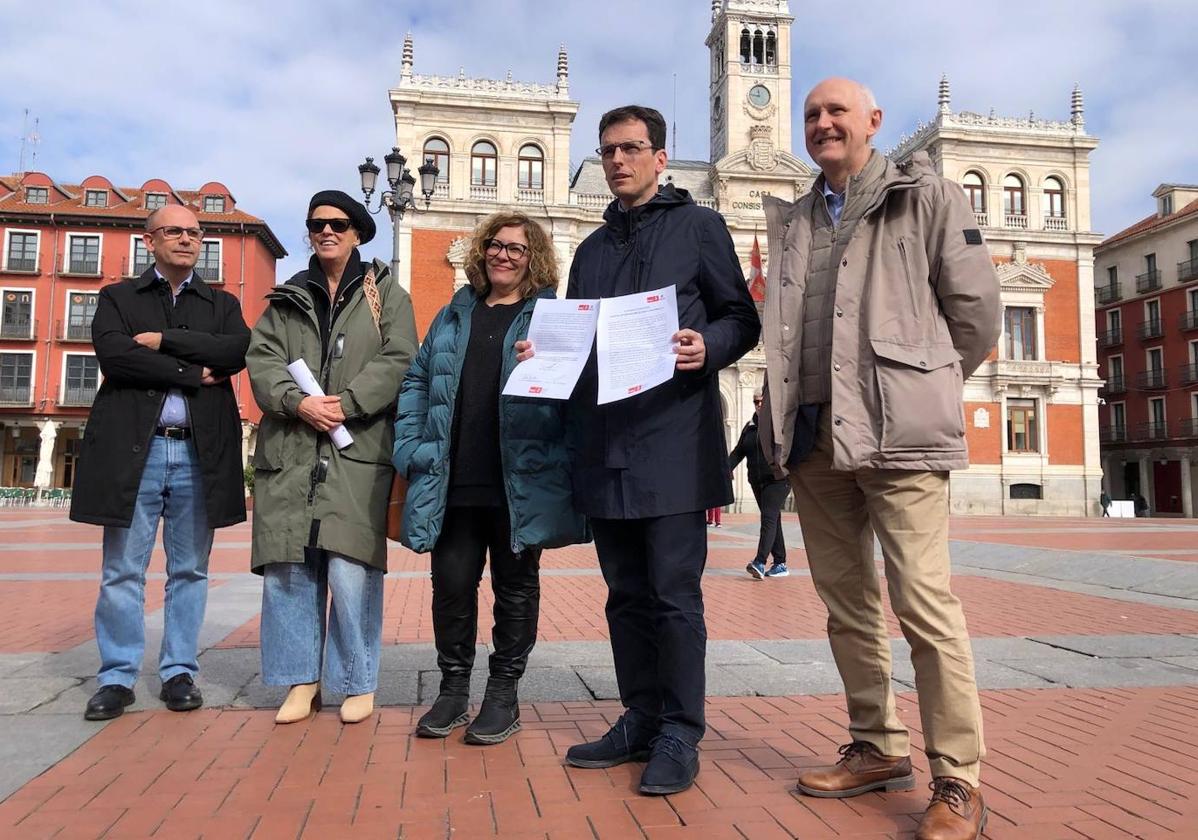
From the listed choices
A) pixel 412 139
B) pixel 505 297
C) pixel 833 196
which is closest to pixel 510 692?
pixel 505 297

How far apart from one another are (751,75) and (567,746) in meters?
38.4

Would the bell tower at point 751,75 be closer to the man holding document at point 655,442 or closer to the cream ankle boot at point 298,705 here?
the man holding document at point 655,442

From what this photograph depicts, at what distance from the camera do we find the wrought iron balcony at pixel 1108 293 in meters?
43.6

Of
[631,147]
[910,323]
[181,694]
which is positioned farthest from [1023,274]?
[181,694]

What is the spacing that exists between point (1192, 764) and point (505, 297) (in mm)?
3072

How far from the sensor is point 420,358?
364 centimetres

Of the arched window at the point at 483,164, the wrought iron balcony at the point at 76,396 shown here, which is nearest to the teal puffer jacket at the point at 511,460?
the arched window at the point at 483,164

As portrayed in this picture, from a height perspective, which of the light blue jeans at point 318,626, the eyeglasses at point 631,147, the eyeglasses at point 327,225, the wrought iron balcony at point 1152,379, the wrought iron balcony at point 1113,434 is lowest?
the light blue jeans at point 318,626

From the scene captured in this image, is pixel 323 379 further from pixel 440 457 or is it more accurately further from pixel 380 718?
pixel 380 718

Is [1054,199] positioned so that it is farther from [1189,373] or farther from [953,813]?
[953,813]

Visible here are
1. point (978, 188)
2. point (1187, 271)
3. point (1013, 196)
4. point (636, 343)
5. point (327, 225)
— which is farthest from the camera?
point (1187, 271)

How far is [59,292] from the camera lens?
37.6 m

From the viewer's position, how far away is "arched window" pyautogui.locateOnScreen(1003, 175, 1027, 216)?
118ft

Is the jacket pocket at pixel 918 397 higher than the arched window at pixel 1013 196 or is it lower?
lower
